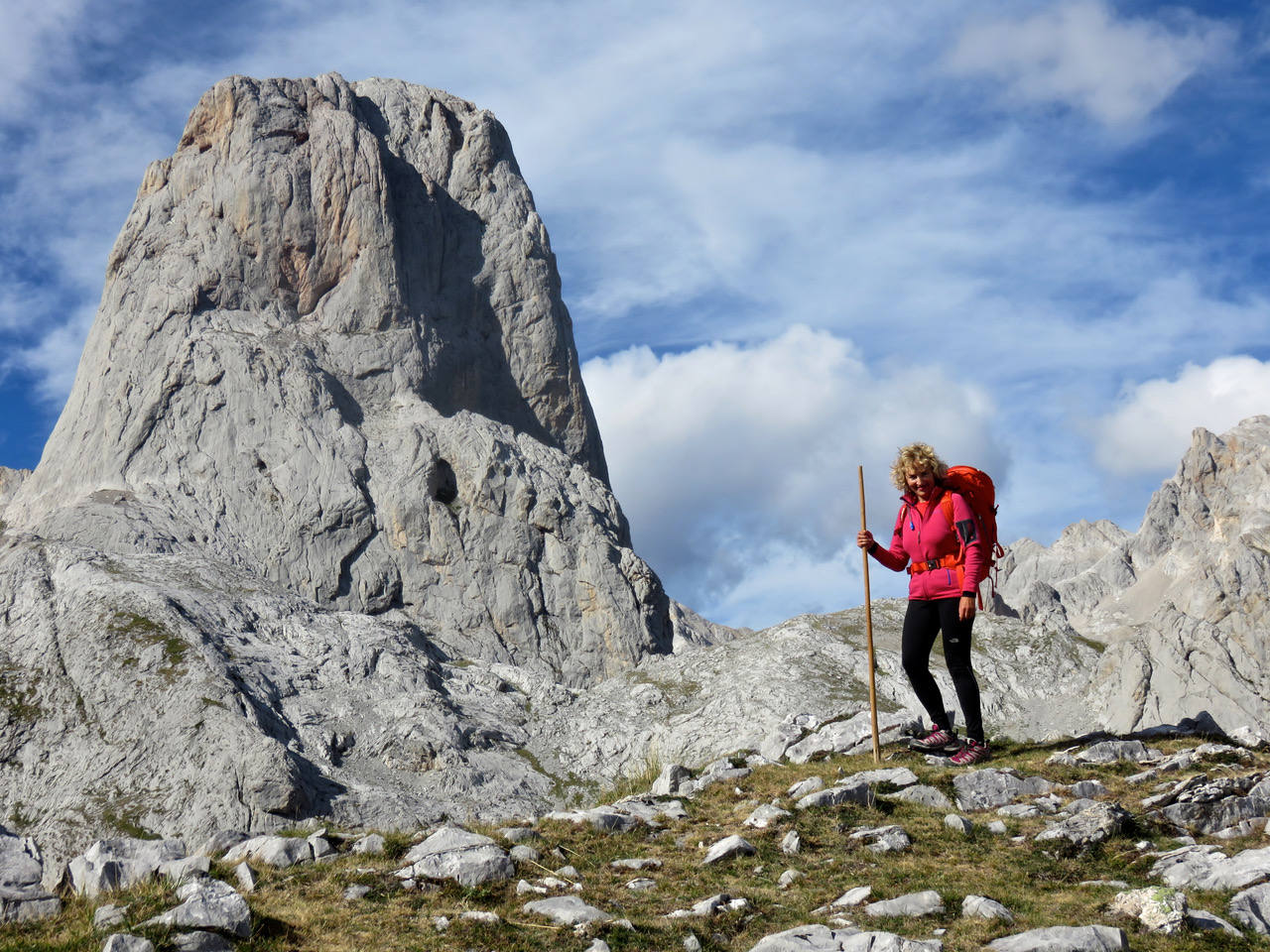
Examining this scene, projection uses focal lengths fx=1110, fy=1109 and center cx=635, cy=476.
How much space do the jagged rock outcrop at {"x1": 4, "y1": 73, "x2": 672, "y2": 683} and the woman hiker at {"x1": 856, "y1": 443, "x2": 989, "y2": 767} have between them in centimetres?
6103

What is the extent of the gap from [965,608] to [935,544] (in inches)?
41.4

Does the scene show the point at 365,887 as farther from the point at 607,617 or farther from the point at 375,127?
the point at 375,127

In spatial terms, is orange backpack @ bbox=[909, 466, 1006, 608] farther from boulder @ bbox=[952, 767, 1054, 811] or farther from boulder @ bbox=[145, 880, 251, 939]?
boulder @ bbox=[145, 880, 251, 939]

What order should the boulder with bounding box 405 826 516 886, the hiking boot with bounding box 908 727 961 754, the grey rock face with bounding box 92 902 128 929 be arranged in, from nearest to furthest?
the grey rock face with bounding box 92 902 128 929, the boulder with bounding box 405 826 516 886, the hiking boot with bounding box 908 727 961 754

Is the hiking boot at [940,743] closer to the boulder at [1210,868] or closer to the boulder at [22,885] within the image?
the boulder at [1210,868]

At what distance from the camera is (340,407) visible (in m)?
83.4

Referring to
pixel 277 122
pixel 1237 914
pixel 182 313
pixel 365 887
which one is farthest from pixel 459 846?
pixel 277 122

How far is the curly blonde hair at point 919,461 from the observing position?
15.0 m

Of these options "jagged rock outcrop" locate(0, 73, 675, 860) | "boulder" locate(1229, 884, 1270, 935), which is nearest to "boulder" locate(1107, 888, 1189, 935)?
"boulder" locate(1229, 884, 1270, 935)

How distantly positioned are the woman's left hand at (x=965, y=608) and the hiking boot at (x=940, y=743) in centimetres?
245

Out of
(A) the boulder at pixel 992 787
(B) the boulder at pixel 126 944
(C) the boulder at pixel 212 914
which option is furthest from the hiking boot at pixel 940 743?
(B) the boulder at pixel 126 944

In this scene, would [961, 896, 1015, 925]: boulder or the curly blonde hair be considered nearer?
[961, 896, 1015, 925]: boulder

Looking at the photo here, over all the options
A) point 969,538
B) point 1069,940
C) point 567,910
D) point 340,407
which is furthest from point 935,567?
point 340,407

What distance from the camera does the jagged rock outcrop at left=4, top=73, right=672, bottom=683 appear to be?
2997 inches
